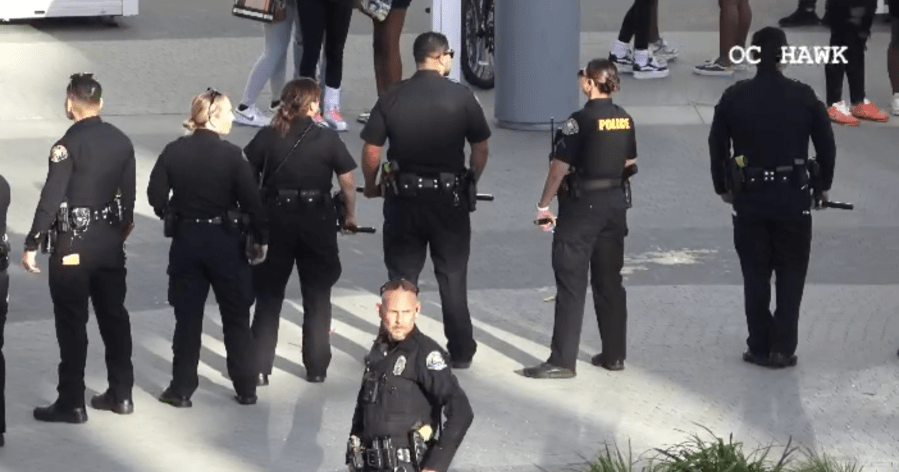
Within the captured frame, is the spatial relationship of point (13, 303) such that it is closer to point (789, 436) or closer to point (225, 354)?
point (225, 354)

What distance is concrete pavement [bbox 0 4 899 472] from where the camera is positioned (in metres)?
8.65

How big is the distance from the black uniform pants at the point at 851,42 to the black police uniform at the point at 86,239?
782cm

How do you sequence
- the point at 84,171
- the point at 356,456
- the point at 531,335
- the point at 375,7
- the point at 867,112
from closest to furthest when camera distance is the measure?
the point at 356,456, the point at 84,171, the point at 531,335, the point at 375,7, the point at 867,112

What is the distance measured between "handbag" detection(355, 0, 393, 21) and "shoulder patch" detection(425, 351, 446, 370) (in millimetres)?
8217

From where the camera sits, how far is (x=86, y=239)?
8719 mm

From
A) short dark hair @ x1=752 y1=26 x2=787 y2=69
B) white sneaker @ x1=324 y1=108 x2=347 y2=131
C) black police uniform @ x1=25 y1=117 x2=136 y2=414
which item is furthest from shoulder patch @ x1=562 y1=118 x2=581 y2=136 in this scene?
white sneaker @ x1=324 y1=108 x2=347 y2=131

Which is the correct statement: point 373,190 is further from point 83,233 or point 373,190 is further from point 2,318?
point 2,318

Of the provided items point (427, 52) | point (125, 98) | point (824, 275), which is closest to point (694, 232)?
point (824, 275)

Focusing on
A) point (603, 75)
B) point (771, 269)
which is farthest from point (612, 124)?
point (771, 269)

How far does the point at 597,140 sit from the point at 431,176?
86 centimetres

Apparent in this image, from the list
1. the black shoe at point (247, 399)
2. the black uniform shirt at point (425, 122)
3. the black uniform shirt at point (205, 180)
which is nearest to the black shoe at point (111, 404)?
the black shoe at point (247, 399)

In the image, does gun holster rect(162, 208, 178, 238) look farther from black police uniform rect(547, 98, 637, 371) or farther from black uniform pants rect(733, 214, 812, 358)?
black uniform pants rect(733, 214, 812, 358)

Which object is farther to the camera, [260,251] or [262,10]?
[262,10]

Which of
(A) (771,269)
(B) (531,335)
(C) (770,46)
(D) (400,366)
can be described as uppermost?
(C) (770,46)
